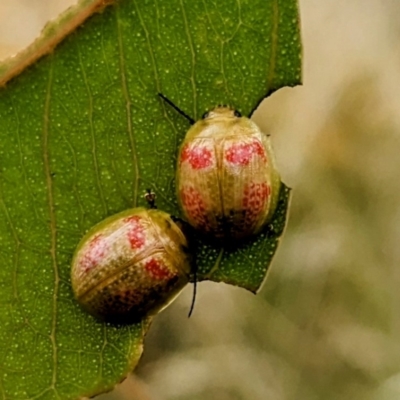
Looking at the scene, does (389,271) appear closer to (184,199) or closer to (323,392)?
(323,392)

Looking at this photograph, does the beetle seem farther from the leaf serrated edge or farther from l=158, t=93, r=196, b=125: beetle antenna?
the leaf serrated edge

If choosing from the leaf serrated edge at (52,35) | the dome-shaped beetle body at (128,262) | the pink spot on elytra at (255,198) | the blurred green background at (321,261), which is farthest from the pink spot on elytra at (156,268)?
the blurred green background at (321,261)

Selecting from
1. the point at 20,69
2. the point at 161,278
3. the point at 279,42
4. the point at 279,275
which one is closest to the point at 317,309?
the point at 279,275

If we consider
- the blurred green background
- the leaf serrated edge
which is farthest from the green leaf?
the blurred green background

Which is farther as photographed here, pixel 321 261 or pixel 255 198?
pixel 321 261

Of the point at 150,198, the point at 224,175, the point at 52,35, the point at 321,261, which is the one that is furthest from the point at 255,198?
the point at 321,261

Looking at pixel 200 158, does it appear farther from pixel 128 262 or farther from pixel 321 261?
pixel 321 261

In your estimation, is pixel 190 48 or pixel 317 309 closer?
pixel 190 48
